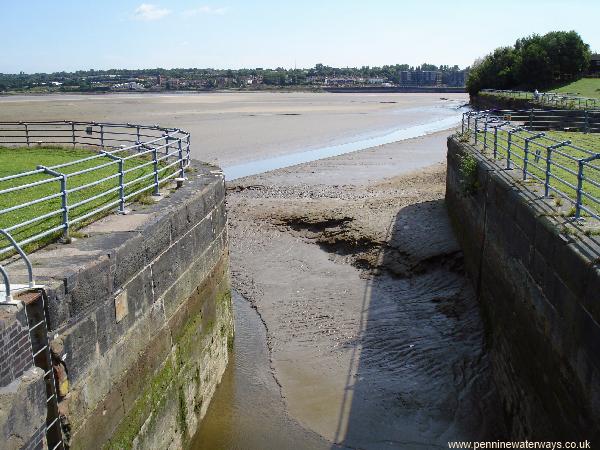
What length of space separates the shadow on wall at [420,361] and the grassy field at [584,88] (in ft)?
114

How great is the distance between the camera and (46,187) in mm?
10586

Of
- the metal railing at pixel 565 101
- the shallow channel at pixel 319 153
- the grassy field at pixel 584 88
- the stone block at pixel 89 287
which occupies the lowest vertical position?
the shallow channel at pixel 319 153

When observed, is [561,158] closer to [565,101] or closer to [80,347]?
[80,347]

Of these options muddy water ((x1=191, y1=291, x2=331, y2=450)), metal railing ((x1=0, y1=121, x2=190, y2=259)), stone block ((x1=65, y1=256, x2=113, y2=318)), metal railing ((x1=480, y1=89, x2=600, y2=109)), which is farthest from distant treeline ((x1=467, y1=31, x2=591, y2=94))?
stone block ((x1=65, y1=256, x2=113, y2=318))

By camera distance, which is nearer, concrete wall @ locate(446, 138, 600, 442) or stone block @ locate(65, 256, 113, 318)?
stone block @ locate(65, 256, 113, 318)

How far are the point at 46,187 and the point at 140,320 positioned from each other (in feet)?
14.9

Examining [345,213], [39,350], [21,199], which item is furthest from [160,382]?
[345,213]

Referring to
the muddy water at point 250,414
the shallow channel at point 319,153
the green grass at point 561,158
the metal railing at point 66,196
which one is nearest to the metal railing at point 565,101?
the shallow channel at point 319,153

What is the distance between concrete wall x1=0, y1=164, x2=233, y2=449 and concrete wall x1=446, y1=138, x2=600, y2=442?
441 centimetres

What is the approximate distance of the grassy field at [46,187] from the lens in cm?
790

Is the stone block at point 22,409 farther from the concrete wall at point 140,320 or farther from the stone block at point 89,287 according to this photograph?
the stone block at point 89,287

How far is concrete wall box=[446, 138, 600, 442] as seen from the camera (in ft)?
19.3

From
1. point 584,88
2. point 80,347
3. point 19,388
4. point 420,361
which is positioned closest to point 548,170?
point 420,361

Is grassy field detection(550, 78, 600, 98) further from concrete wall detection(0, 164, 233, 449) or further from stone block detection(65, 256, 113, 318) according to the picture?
stone block detection(65, 256, 113, 318)
